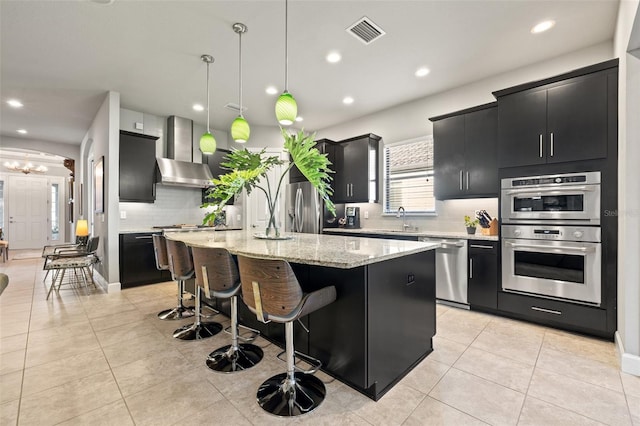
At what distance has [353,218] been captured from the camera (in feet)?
17.2

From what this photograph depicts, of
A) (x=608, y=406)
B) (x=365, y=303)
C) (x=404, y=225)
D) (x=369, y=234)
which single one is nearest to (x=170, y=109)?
(x=369, y=234)

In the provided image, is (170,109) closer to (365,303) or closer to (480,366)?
(365,303)

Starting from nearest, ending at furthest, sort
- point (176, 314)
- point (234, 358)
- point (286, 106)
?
point (234, 358) → point (286, 106) → point (176, 314)

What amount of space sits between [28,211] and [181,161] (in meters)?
7.92

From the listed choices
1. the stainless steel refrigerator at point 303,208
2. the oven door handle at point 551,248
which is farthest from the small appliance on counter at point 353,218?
the oven door handle at point 551,248

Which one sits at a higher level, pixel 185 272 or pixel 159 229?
pixel 159 229

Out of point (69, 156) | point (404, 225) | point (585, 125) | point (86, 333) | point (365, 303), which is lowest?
point (86, 333)

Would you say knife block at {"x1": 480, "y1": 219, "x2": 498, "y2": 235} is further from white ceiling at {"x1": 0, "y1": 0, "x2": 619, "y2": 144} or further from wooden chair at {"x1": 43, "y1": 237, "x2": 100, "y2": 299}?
wooden chair at {"x1": 43, "y1": 237, "x2": 100, "y2": 299}

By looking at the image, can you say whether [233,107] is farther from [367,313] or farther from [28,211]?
[28,211]

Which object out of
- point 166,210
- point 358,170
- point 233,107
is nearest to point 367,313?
point 358,170

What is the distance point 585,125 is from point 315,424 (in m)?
3.40

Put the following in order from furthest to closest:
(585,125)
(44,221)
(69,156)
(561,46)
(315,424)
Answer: (44,221), (69,156), (561,46), (585,125), (315,424)

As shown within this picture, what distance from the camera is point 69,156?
24.3 feet

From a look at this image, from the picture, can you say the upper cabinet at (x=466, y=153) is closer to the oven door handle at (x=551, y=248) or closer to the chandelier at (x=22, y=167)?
the oven door handle at (x=551, y=248)
